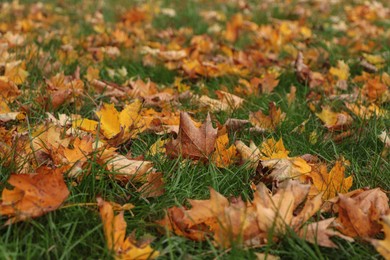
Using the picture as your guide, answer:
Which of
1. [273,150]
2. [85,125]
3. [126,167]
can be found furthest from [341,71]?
[126,167]

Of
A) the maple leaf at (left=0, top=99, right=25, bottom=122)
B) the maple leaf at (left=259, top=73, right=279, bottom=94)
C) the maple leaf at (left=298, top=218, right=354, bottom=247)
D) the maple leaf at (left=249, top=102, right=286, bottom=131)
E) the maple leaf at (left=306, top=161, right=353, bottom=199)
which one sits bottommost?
the maple leaf at (left=259, top=73, right=279, bottom=94)

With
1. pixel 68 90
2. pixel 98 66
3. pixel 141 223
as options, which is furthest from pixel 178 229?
pixel 98 66

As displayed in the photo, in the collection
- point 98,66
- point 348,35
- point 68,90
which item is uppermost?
point 68,90

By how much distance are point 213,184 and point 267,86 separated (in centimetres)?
128

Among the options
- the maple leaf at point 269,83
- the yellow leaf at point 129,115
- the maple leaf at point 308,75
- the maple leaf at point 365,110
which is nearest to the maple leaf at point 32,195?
the yellow leaf at point 129,115

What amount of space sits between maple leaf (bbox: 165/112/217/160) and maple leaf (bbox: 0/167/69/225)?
52cm

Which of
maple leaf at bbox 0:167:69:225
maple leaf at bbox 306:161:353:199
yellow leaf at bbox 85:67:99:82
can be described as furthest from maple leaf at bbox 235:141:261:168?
yellow leaf at bbox 85:67:99:82

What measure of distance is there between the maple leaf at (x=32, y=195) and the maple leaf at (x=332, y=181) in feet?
2.57

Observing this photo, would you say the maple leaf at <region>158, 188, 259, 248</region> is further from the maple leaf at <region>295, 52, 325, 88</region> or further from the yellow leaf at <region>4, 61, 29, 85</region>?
the maple leaf at <region>295, 52, 325, 88</region>

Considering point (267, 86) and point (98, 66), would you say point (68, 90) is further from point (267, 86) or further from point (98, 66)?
point (267, 86)

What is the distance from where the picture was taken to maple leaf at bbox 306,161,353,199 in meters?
1.61

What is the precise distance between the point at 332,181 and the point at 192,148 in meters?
0.49

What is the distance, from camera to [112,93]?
2537 millimetres

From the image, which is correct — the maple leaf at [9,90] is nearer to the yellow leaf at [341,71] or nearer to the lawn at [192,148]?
the lawn at [192,148]
